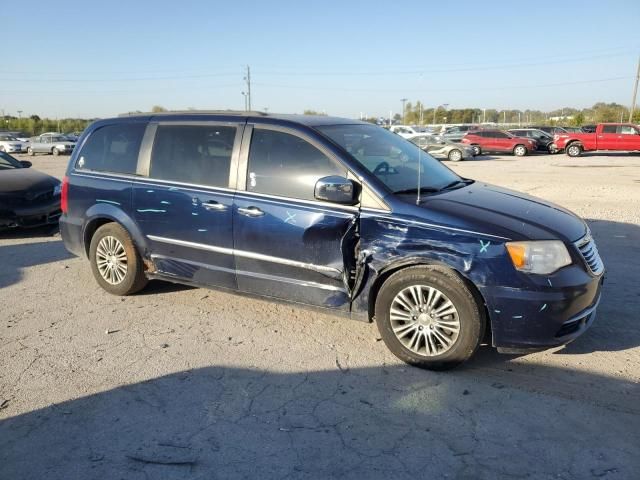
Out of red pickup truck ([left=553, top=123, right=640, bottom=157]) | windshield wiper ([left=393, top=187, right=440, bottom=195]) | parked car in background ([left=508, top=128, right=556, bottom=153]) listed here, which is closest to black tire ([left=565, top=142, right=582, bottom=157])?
red pickup truck ([left=553, top=123, right=640, bottom=157])

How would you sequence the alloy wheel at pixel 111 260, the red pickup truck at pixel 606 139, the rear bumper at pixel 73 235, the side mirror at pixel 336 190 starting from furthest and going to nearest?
1. the red pickup truck at pixel 606 139
2. the rear bumper at pixel 73 235
3. the alloy wheel at pixel 111 260
4. the side mirror at pixel 336 190

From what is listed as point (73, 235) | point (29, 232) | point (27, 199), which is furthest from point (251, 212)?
point (29, 232)

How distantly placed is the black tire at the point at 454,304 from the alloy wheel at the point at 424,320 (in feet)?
0.09

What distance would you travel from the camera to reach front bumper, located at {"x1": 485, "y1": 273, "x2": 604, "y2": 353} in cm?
347

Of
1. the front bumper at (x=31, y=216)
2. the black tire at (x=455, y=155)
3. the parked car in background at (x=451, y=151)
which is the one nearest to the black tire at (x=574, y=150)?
the parked car in background at (x=451, y=151)

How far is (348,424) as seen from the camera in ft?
10.3

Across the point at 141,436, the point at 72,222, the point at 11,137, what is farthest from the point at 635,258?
the point at 11,137

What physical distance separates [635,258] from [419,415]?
15.5 feet

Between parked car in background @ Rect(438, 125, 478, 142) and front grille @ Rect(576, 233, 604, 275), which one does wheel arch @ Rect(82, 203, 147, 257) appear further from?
parked car in background @ Rect(438, 125, 478, 142)

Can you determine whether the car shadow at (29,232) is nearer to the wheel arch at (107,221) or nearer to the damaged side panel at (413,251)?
the wheel arch at (107,221)

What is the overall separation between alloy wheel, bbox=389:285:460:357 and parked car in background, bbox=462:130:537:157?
1064 inches

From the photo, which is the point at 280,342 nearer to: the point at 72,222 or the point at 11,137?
the point at 72,222

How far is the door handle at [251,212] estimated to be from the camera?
14.2 ft

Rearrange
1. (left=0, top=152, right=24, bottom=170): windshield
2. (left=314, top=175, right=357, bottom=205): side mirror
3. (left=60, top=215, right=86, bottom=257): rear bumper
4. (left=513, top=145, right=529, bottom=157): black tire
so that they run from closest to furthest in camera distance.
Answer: (left=314, top=175, right=357, bottom=205): side mirror → (left=60, top=215, right=86, bottom=257): rear bumper → (left=0, top=152, right=24, bottom=170): windshield → (left=513, top=145, right=529, bottom=157): black tire
